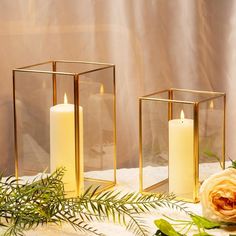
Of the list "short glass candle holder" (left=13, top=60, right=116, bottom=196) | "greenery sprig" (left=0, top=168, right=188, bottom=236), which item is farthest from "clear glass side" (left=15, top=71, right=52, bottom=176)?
"greenery sprig" (left=0, top=168, right=188, bottom=236)

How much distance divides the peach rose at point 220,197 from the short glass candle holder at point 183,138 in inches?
4.7

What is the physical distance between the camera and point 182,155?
124 centimetres

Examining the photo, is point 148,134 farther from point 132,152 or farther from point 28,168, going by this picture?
point 132,152

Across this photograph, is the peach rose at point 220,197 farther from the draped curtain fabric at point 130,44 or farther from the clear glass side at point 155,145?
the draped curtain fabric at point 130,44

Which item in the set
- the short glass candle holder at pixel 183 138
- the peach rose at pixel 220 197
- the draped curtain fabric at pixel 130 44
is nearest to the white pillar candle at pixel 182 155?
the short glass candle holder at pixel 183 138

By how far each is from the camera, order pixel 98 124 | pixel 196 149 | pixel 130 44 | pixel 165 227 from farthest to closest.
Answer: pixel 130 44
pixel 98 124
pixel 196 149
pixel 165 227

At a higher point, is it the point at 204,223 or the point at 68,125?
the point at 68,125

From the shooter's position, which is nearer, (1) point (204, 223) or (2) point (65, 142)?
(1) point (204, 223)

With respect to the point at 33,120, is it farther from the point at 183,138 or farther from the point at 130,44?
the point at 130,44

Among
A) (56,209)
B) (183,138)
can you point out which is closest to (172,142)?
(183,138)

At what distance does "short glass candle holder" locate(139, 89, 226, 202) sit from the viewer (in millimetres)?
1227

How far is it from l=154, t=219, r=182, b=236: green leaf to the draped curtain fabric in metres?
0.71

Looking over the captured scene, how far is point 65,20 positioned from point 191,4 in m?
0.35

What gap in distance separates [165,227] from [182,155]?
9.1 inches
